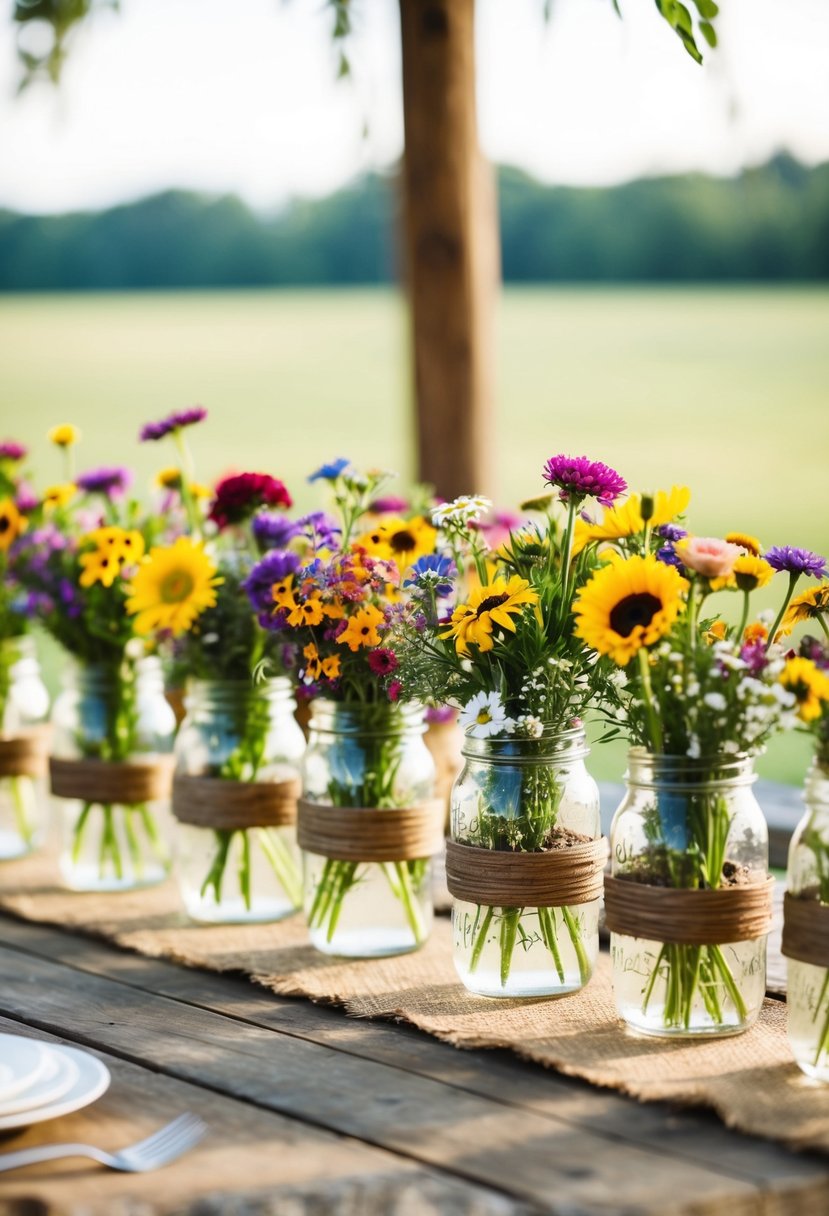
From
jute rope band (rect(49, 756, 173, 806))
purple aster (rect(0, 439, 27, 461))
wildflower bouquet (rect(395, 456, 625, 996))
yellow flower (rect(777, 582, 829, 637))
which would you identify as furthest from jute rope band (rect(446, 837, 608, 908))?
purple aster (rect(0, 439, 27, 461))

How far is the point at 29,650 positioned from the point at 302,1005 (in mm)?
736

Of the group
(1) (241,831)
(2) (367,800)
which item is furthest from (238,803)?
(2) (367,800)

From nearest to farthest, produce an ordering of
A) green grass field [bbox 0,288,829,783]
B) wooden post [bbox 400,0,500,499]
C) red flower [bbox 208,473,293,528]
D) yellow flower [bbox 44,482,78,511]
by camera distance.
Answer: red flower [bbox 208,473,293,528], yellow flower [bbox 44,482,78,511], wooden post [bbox 400,0,500,499], green grass field [bbox 0,288,829,783]

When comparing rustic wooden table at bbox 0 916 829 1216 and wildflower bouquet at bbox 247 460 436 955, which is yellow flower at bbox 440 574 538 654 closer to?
wildflower bouquet at bbox 247 460 436 955

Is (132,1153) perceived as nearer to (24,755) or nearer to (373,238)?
(24,755)

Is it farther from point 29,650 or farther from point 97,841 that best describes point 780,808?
point 29,650

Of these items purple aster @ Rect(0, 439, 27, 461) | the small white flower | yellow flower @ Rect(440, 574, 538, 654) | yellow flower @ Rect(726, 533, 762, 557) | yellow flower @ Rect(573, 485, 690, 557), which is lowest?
the small white flower

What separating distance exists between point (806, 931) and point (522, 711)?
28cm

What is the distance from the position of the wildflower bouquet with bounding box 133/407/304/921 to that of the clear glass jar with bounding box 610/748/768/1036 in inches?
→ 18.2

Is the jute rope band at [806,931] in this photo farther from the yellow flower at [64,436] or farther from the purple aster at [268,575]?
the yellow flower at [64,436]

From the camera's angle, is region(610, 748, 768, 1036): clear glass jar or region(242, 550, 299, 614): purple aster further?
region(242, 550, 299, 614): purple aster

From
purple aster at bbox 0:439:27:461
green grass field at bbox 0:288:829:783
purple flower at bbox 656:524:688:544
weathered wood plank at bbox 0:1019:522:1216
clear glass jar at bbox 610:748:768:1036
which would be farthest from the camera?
green grass field at bbox 0:288:829:783

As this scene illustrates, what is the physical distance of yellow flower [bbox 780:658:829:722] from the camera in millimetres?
966

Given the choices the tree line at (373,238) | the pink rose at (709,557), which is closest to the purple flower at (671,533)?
the pink rose at (709,557)
